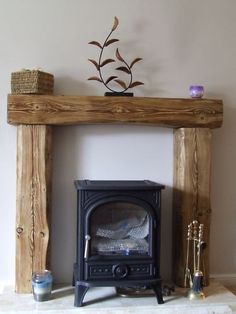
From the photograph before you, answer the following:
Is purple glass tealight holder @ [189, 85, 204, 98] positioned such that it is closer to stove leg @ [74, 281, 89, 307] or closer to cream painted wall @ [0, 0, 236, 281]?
cream painted wall @ [0, 0, 236, 281]

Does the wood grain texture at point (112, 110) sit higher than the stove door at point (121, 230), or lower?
higher

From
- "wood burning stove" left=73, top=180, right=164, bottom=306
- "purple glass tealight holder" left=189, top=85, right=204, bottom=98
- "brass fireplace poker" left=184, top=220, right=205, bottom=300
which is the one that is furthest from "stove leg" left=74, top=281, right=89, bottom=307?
"purple glass tealight holder" left=189, top=85, right=204, bottom=98

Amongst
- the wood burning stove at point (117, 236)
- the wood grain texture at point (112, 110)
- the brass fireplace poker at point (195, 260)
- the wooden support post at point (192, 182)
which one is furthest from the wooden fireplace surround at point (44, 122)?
the brass fireplace poker at point (195, 260)

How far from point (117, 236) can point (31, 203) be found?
0.57 meters

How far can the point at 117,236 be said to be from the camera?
94.1 inches

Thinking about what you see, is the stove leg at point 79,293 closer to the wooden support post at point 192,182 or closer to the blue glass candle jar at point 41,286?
the blue glass candle jar at point 41,286

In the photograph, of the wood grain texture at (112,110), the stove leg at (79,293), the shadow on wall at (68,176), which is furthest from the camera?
the shadow on wall at (68,176)

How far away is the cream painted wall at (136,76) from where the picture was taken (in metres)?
2.57

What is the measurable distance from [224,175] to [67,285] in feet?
4.40

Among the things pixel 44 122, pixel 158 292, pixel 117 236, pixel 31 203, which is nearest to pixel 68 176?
pixel 31 203

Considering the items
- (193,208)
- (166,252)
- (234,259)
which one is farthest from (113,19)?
(234,259)

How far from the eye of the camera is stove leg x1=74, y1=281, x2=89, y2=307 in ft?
7.40

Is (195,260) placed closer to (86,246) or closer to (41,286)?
(86,246)

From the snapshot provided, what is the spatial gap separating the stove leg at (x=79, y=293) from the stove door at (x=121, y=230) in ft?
0.64
